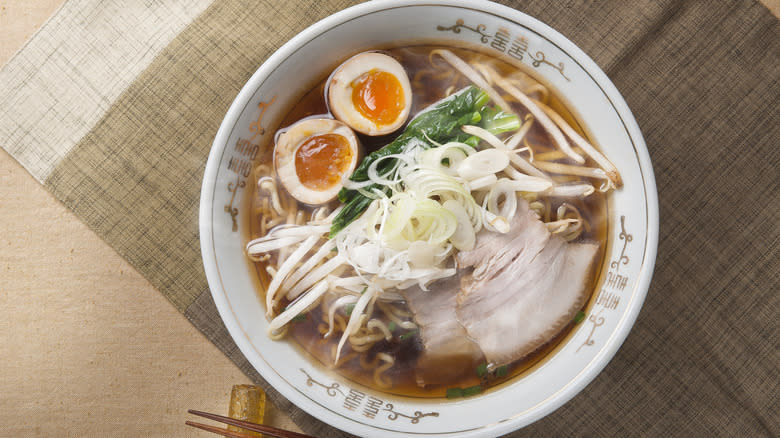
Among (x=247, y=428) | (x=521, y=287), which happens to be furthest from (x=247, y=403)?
(x=521, y=287)

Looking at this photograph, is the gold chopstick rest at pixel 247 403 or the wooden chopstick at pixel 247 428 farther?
the gold chopstick rest at pixel 247 403

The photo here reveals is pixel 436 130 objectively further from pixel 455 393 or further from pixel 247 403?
pixel 247 403

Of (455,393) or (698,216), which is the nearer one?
(455,393)

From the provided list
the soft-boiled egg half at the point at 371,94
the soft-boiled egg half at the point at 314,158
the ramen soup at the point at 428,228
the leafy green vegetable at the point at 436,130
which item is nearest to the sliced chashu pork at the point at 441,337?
the ramen soup at the point at 428,228

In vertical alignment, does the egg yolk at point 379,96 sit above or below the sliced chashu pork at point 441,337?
above

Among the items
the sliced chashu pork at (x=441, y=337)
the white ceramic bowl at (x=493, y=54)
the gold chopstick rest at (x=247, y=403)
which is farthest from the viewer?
the gold chopstick rest at (x=247, y=403)

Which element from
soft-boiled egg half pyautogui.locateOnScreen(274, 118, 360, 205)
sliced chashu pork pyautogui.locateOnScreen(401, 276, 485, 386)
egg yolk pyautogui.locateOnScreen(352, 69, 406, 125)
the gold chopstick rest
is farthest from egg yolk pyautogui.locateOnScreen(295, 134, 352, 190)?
the gold chopstick rest

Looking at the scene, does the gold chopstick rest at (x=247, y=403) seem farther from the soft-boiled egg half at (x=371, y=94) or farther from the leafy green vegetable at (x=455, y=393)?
the soft-boiled egg half at (x=371, y=94)

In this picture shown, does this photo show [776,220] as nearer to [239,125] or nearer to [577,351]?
[577,351]

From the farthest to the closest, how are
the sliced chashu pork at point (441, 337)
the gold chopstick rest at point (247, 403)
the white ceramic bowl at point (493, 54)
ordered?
the gold chopstick rest at point (247, 403), the sliced chashu pork at point (441, 337), the white ceramic bowl at point (493, 54)
